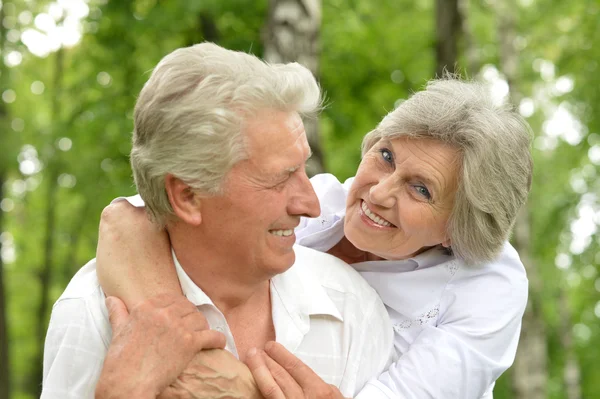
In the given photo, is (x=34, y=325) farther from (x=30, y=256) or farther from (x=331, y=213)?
(x=331, y=213)

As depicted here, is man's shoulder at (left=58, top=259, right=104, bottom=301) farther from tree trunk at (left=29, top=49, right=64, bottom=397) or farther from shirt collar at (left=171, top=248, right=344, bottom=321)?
tree trunk at (left=29, top=49, right=64, bottom=397)

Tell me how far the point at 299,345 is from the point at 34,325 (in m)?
20.5

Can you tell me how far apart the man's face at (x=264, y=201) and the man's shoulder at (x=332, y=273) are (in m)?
0.34

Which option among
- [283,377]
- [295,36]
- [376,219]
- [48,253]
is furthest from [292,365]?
[48,253]

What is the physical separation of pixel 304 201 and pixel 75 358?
2.68 ft

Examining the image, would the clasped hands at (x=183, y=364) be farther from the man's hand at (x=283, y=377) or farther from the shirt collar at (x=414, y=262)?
the shirt collar at (x=414, y=262)

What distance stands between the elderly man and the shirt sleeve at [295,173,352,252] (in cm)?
56

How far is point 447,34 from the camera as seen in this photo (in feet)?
25.7

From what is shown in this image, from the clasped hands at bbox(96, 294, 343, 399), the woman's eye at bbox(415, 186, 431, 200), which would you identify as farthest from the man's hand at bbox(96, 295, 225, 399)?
the woman's eye at bbox(415, 186, 431, 200)

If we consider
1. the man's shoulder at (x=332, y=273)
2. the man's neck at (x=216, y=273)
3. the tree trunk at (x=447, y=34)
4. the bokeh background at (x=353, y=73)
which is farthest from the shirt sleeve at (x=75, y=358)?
the tree trunk at (x=447, y=34)

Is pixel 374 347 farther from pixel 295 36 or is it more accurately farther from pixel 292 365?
pixel 295 36

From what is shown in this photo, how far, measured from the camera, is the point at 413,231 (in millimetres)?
2832

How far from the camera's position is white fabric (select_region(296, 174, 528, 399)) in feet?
8.72

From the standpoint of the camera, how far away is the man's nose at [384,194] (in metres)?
2.80
